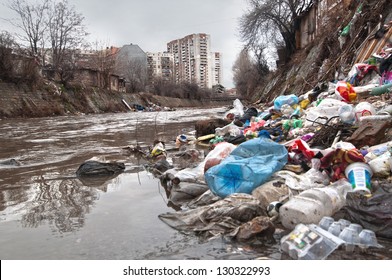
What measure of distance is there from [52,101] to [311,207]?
21.8 metres

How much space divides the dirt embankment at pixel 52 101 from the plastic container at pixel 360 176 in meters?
17.8

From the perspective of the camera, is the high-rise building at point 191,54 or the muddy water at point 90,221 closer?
the muddy water at point 90,221

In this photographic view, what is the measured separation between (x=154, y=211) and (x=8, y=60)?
781 inches

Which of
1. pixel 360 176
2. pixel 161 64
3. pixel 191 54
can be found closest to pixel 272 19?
pixel 360 176

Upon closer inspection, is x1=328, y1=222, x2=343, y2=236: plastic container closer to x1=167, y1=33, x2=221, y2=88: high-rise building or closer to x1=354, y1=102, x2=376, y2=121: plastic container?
x1=354, y1=102, x2=376, y2=121: plastic container

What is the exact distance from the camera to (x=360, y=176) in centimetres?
252

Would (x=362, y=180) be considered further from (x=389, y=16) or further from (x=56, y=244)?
(x=389, y=16)

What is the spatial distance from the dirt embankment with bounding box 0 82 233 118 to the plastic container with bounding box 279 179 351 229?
702 inches

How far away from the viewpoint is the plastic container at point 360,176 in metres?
2.43

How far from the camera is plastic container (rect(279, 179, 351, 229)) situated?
2.18 metres

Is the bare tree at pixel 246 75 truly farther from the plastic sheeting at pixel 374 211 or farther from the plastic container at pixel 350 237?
the plastic container at pixel 350 237

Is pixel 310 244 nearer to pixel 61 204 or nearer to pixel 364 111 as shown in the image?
pixel 61 204

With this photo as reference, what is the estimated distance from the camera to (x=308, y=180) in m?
2.78

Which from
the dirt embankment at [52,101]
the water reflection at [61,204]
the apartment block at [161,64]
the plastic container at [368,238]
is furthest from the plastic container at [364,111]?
the apartment block at [161,64]
